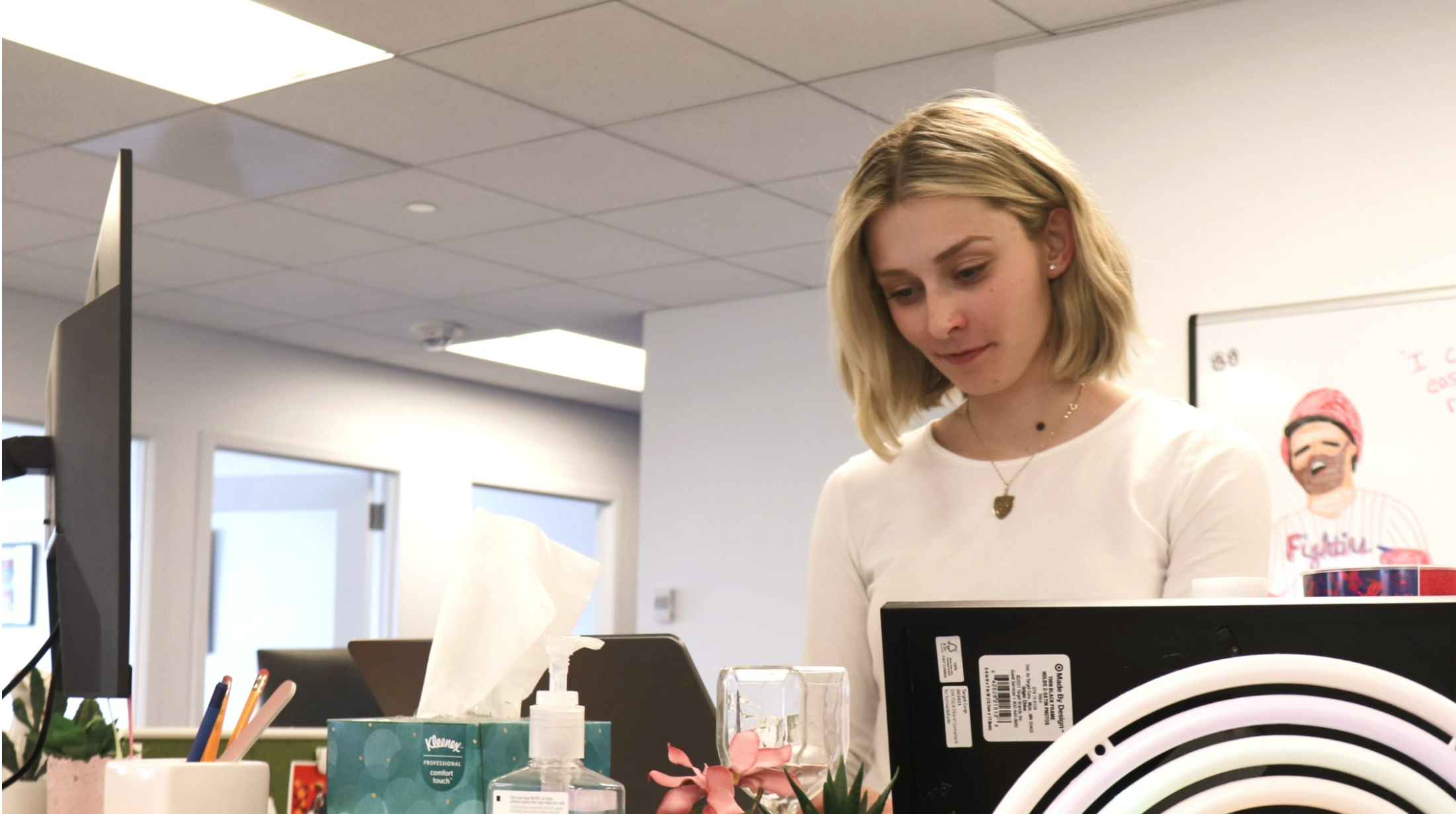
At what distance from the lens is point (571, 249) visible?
16.2 feet

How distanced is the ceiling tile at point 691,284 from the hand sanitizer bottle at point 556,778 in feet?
14.7

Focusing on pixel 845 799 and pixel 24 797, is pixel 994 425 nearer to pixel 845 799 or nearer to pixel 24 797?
pixel 845 799

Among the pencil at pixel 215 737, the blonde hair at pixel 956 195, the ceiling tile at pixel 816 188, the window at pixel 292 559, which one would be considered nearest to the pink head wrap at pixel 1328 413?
the ceiling tile at pixel 816 188

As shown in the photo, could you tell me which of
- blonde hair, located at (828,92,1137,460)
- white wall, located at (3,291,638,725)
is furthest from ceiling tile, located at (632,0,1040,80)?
white wall, located at (3,291,638,725)

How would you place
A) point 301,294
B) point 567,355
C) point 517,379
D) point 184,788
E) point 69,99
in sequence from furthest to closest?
point 517,379 < point 567,355 < point 301,294 < point 69,99 < point 184,788

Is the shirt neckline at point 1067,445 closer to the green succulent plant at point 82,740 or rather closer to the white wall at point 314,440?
the green succulent plant at point 82,740

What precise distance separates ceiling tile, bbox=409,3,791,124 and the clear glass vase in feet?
7.91

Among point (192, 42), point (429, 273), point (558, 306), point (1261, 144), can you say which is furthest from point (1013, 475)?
point (558, 306)

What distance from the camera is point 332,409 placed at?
22.2 feet

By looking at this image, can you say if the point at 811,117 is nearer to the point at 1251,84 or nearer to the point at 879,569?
the point at 1251,84

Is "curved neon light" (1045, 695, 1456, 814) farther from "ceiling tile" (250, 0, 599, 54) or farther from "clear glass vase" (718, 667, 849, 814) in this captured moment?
"ceiling tile" (250, 0, 599, 54)

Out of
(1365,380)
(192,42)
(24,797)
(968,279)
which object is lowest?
(24,797)

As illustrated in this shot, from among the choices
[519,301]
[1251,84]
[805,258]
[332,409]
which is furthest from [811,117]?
[332,409]

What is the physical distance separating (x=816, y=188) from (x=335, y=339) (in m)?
2.95
